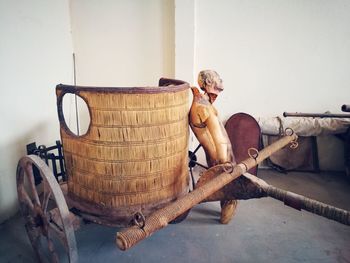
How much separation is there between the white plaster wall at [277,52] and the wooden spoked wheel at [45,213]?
241 centimetres

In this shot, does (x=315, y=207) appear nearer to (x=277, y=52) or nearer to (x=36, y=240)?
(x=36, y=240)

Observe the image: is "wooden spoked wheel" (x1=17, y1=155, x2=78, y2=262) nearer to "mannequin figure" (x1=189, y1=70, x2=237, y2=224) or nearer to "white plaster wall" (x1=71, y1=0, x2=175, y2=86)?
"mannequin figure" (x1=189, y1=70, x2=237, y2=224)

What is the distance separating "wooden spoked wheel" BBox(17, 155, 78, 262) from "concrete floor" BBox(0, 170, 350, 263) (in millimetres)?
284

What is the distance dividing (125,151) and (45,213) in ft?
2.10

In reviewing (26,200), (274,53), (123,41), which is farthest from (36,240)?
(274,53)

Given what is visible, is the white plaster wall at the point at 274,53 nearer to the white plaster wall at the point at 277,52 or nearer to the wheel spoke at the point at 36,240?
the white plaster wall at the point at 277,52

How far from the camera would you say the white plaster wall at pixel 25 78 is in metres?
2.46

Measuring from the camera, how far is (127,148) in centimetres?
168

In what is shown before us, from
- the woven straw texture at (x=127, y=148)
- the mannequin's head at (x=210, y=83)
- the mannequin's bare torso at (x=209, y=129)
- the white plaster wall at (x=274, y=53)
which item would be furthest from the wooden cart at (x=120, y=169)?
the white plaster wall at (x=274, y=53)

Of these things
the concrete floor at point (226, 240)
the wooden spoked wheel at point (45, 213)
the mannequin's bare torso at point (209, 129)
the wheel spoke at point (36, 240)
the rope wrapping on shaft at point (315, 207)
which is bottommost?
the concrete floor at point (226, 240)

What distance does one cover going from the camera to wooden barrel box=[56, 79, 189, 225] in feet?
5.32

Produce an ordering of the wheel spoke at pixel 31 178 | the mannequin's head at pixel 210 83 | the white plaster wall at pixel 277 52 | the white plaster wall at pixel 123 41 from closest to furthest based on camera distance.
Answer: the wheel spoke at pixel 31 178 → the mannequin's head at pixel 210 83 → the white plaster wall at pixel 277 52 → the white plaster wall at pixel 123 41

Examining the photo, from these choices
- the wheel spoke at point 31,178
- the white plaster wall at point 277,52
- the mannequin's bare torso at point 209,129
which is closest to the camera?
the wheel spoke at point 31,178

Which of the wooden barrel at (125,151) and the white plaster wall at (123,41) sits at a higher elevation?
the white plaster wall at (123,41)
